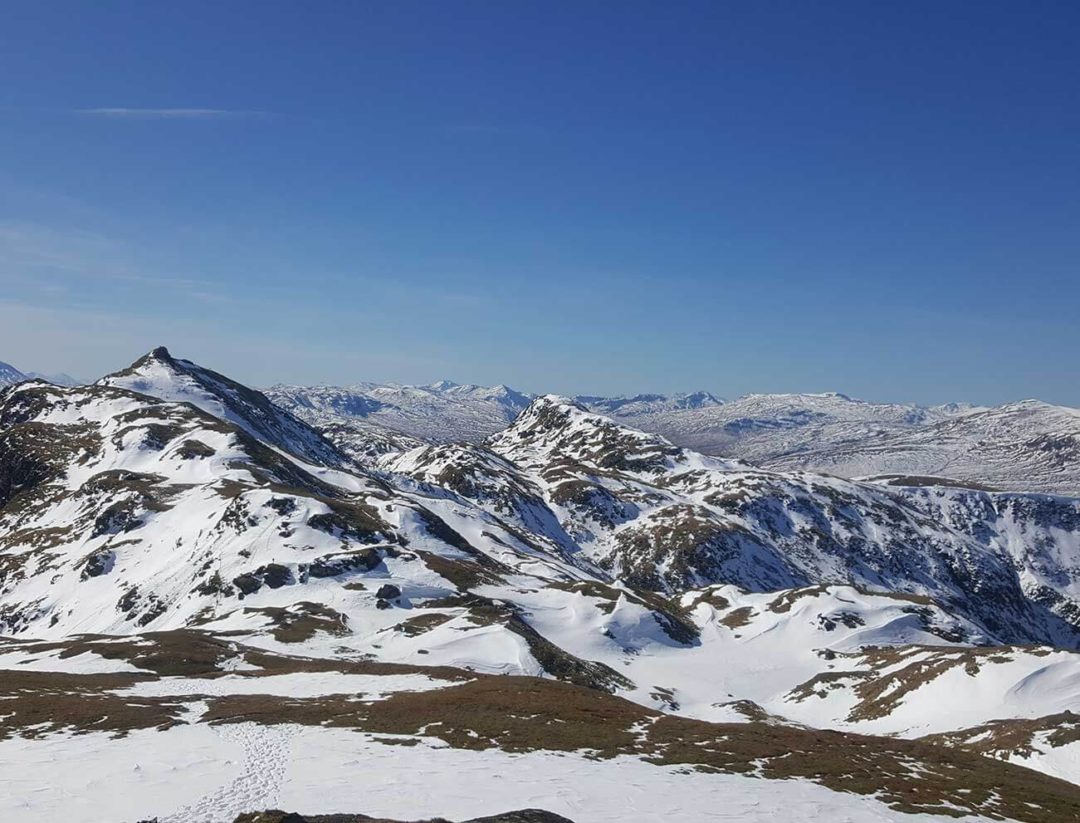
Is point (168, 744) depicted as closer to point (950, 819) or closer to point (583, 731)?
point (583, 731)

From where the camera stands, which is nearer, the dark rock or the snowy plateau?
the snowy plateau

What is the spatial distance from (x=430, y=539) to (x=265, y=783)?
105 m

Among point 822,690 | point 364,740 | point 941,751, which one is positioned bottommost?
point 822,690

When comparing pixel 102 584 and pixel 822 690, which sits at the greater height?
pixel 102 584

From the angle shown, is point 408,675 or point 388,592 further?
point 388,592

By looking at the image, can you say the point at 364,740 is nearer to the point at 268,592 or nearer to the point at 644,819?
the point at 644,819

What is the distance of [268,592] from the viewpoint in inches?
3957

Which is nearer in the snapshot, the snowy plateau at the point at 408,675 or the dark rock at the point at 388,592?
the snowy plateau at the point at 408,675

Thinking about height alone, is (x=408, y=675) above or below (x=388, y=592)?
below

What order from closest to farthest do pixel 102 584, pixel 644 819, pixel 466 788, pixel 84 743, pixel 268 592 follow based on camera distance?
1. pixel 644 819
2. pixel 466 788
3. pixel 84 743
4. pixel 268 592
5. pixel 102 584

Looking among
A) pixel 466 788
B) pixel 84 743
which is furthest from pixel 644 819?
pixel 84 743

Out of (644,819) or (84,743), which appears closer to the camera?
(644,819)

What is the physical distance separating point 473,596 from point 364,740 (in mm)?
64418

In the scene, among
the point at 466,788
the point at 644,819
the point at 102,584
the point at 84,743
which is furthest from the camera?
the point at 102,584
